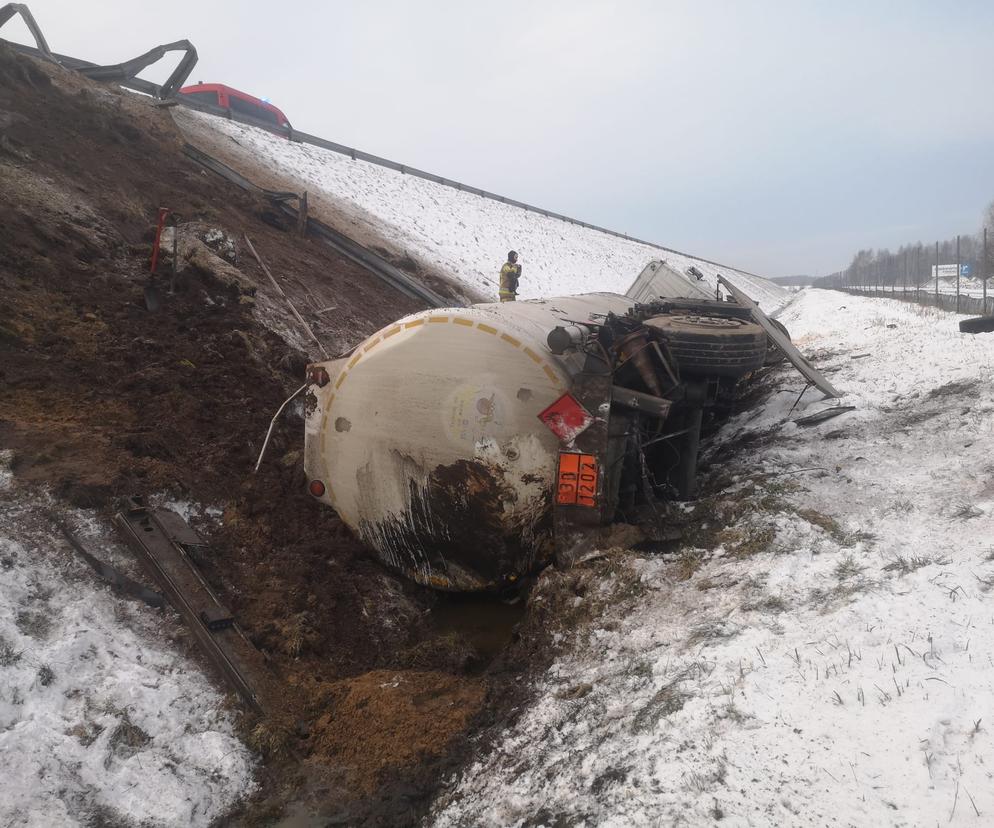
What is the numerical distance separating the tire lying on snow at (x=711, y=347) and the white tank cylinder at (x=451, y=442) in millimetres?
1073

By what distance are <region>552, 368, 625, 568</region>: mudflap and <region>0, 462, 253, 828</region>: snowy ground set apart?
2350mm

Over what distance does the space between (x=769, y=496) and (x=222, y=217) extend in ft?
29.5

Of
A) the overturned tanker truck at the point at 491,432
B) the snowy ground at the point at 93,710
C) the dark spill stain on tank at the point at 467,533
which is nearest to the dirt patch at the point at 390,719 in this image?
the snowy ground at the point at 93,710

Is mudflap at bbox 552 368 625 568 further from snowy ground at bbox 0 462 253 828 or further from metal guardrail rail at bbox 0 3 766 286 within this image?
metal guardrail rail at bbox 0 3 766 286

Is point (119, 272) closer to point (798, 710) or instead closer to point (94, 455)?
point (94, 455)

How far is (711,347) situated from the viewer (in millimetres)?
5500

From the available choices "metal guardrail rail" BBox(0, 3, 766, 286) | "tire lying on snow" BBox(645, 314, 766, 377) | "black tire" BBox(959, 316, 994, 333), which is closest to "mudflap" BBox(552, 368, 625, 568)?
"tire lying on snow" BBox(645, 314, 766, 377)

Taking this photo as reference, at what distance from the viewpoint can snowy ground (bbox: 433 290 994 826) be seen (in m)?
2.56

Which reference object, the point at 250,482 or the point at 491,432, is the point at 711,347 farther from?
the point at 250,482

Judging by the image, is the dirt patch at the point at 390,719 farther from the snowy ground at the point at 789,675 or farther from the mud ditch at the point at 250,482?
the snowy ground at the point at 789,675

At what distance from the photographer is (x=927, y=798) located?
7.83ft

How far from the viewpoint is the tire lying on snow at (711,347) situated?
5.43 m

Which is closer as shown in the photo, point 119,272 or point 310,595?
point 310,595

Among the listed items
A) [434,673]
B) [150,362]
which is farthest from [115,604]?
[150,362]
